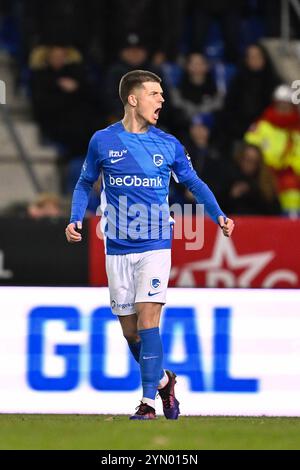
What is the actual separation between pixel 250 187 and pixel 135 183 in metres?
5.60

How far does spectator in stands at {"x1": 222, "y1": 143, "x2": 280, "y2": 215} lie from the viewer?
14.0m

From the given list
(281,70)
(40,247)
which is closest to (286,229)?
(40,247)

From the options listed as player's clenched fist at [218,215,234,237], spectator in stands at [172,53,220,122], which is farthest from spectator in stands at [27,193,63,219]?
player's clenched fist at [218,215,234,237]

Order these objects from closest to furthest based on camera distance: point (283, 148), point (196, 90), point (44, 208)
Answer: point (44, 208) → point (283, 148) → point (196, 90)

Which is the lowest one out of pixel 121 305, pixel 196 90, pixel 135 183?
pixel 121 305

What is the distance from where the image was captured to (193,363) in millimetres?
9828

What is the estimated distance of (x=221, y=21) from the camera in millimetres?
16516

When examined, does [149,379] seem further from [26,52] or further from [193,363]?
[26,52]

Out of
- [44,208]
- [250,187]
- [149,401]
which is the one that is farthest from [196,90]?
[149,401]

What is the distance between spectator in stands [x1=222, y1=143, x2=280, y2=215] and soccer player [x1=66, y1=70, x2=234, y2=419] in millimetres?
5329

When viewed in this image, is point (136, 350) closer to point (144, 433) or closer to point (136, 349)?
point (136, 349)

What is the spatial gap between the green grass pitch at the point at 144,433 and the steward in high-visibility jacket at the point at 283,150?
5.26 metres

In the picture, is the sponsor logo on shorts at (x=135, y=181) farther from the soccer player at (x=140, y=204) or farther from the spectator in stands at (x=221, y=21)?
the spectator in stands at (x=221, y=21)

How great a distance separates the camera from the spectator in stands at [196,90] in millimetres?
15172
